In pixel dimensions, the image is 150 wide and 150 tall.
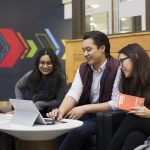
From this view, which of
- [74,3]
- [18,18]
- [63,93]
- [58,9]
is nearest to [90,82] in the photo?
[63,93]

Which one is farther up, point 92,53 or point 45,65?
point 92,53

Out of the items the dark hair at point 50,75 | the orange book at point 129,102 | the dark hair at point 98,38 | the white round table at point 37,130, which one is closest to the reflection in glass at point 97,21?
the dark hair at point 50,75

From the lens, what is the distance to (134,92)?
2422 millimetres

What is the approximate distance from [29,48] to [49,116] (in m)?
4.42

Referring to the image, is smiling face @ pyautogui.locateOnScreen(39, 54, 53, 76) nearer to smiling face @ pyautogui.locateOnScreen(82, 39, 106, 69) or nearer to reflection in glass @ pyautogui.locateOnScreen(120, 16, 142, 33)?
smiling face @ pyautogui.locateOnScreen(82, 39, 106, 69)

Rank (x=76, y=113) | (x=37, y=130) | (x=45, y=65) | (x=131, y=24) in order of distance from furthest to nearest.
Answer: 1. (x=131, y=24)
2. (x=45, y=65)
3. (x=76, y=113)
4. (x=37, y=130)

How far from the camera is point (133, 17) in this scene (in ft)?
13.6

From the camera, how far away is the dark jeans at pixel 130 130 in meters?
2.20

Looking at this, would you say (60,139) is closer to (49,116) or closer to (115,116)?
(49,116)

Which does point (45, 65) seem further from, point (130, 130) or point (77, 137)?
point (130, 130)

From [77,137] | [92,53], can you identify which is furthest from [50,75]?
[77,137]

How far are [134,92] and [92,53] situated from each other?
20.1 inches

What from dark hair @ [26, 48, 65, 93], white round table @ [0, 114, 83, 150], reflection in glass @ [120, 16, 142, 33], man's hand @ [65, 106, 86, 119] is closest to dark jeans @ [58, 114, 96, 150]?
man's hand @ [65, 106, 86, 119]

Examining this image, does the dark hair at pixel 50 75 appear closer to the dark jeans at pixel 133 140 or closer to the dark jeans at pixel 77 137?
the dark jeans at pixel 77 137
